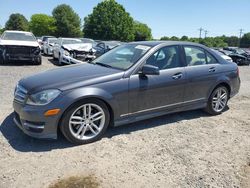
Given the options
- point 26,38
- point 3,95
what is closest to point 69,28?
point 26,38

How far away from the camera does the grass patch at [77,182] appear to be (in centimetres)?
314

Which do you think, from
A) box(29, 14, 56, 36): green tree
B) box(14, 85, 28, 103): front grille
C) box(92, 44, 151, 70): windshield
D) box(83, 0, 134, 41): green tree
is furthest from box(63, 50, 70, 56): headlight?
box(29, 14, 56, 36): green tree

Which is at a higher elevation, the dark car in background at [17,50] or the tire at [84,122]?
the dark car in background at [17,50]

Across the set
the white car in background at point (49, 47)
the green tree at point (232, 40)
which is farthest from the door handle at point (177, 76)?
the green tree at point (232, 40)

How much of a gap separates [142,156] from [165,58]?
196 centimetres

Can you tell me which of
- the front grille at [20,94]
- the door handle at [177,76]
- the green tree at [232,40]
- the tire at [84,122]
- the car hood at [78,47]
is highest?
the green tree at [232,40]

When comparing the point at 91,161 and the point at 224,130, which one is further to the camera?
the point at 224,130

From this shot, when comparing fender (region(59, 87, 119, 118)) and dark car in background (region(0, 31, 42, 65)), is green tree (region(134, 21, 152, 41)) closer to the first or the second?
dark car in background (region(0, 31, 42, 65))

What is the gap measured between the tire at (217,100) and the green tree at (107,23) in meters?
59.8

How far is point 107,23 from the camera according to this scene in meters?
63.9

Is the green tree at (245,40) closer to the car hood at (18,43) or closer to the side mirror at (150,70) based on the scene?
the car hood at (18,43)

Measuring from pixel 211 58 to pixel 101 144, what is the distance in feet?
10.1

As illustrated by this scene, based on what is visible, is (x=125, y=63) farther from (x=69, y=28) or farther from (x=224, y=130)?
(x=69, y=28)

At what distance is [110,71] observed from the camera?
459 cm
